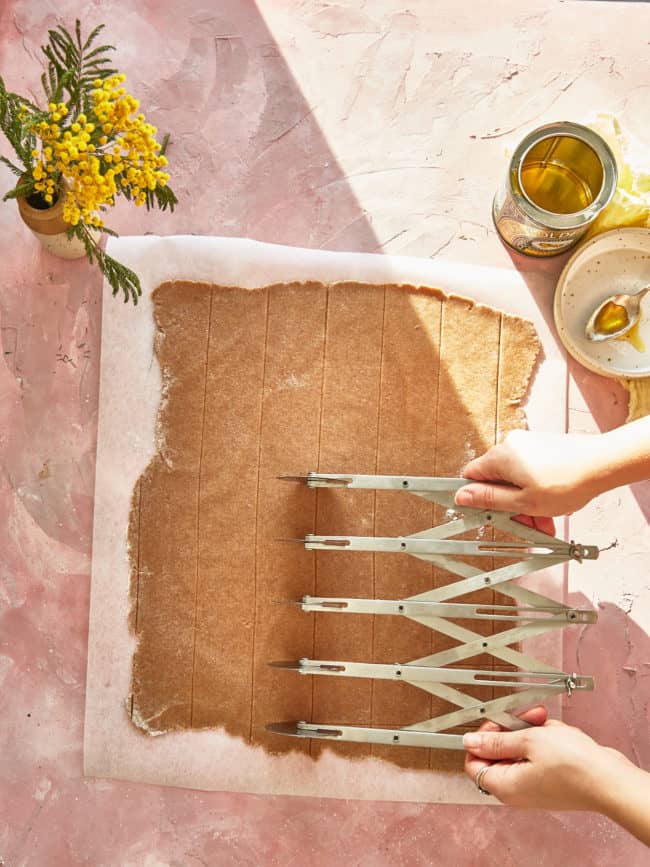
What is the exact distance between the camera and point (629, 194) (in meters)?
1.24

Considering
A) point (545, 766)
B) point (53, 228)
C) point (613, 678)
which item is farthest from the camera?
point (613, 678)

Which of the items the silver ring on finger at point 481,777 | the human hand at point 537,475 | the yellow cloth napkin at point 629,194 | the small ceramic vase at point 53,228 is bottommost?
the silver ring on finger at point 481,777

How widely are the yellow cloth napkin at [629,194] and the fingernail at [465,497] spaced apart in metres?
0.38

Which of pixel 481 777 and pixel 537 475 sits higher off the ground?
pixel 537 475

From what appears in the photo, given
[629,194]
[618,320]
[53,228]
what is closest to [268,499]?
[53,228]

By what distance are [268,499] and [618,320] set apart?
701 mm

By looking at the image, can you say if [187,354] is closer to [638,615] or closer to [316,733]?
[316,733]

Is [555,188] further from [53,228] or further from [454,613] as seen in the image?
[53,228]

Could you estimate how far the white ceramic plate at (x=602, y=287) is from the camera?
1.27 m

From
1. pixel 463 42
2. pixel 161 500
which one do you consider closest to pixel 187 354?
pixel 161 500

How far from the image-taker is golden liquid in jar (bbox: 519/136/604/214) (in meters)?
1.20

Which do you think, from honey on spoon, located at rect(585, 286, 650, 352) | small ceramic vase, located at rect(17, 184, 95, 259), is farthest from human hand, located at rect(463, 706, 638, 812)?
small ceramic vase, located at rect(17, 184, 95, 259)

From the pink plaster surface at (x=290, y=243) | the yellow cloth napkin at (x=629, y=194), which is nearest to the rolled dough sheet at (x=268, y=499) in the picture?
the pink plaster surface at (x=290, y=243)

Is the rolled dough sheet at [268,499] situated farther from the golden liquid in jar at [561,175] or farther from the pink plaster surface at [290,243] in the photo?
the golden liquid in jar at [561,175]
